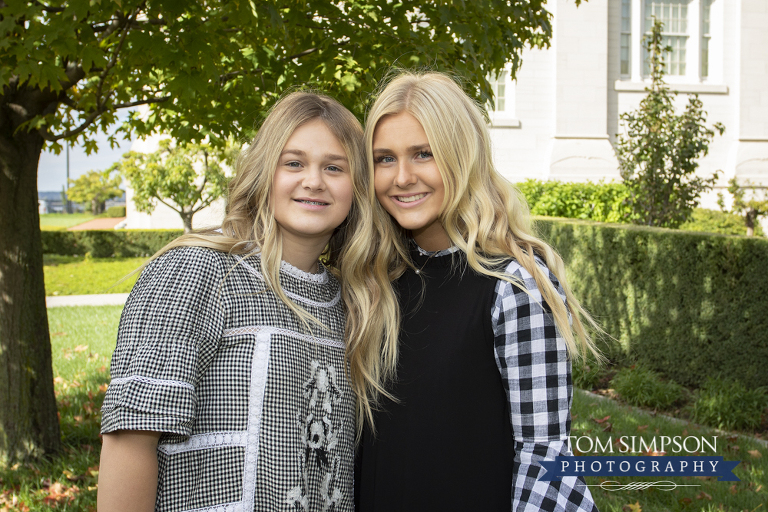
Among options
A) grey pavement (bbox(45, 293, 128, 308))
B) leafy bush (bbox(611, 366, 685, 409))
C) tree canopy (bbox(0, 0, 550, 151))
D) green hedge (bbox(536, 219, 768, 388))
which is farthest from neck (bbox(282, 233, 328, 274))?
grey pavement (bbox(45, 293, 128, 308))

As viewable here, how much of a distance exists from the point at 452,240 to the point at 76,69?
3428 millimetres

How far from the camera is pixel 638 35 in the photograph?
57.6ft

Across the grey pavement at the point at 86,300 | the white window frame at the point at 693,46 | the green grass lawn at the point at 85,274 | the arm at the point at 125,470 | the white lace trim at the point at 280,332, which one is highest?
the white window frame at the point at 693,46

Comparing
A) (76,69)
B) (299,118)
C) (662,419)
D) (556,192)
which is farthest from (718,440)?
(556,192)

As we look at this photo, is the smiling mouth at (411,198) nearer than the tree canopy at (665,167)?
Yes

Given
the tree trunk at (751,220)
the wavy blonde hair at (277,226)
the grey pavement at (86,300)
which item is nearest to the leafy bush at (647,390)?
the wavy blonde hair at (277,226)

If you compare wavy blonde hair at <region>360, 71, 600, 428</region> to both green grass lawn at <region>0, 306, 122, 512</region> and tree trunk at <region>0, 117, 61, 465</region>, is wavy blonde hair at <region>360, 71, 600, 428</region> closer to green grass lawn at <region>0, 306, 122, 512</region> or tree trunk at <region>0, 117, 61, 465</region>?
green grass lawn at <region>0, 306, 122, 512</region>

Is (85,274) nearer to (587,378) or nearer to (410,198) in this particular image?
(587,378)

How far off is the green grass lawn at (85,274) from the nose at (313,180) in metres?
10.4

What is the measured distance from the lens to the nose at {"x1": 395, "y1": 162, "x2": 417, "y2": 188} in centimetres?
192

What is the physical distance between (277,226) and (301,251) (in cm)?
11

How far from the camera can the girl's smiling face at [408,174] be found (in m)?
1.90

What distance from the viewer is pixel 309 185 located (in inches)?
73.4

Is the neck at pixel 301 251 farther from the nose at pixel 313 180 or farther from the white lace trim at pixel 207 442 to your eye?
the white lace trim at pixel 207 442
